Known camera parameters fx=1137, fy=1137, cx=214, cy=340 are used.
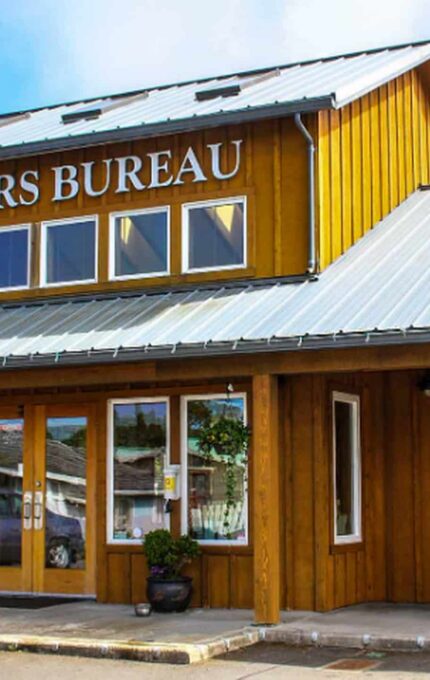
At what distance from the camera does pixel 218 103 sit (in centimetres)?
1550

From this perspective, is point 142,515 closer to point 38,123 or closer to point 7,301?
point 7,301

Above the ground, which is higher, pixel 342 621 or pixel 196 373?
pixel 196 373

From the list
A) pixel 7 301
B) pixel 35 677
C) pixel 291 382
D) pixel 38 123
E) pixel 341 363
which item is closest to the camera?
pixel 35 677

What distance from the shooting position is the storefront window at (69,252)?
49.5 feet

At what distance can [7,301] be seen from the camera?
15398 mm

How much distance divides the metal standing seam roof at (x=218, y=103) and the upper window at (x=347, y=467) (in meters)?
3.60

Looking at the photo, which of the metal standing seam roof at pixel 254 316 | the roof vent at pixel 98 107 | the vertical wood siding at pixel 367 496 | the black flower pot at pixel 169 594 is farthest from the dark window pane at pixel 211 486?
the roof vent at pixel 98 107

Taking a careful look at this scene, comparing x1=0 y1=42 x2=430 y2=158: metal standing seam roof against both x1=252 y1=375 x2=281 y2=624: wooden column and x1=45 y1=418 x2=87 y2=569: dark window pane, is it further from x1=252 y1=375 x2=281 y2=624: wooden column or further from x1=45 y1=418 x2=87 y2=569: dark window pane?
x1=252 y1=375 x2=281 y2=624: wooden column

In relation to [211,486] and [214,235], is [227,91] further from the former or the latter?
[211,486]

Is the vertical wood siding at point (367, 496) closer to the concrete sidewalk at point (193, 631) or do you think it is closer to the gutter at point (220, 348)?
the concrete sidewalk at point (193, 631)

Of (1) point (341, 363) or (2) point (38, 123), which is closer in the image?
(1) point (341, 363)

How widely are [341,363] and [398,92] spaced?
6.78 m

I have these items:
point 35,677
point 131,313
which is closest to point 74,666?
point 35,677

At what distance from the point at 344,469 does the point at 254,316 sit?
2.46m
